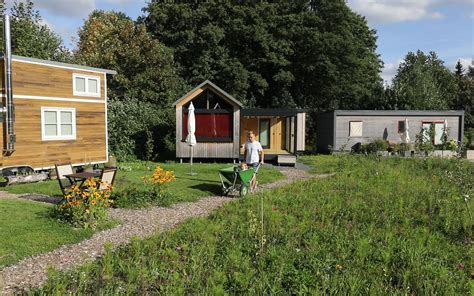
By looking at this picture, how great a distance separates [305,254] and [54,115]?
12821mm

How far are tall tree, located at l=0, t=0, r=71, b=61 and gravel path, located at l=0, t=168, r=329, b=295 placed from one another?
885 inches

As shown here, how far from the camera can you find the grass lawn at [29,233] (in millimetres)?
5689

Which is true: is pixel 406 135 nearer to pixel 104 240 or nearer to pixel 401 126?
pixel 401 126

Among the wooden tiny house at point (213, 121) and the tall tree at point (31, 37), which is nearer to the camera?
the wooden tiny house at point (213, 121)

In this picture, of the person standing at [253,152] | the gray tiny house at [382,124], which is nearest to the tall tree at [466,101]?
the gray tiny house at [382,124]

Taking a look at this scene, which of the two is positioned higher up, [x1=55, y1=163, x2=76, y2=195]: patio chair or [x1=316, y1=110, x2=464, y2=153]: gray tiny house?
[x1=316, y1=110, x2=464, y2=153]: gray tiny house

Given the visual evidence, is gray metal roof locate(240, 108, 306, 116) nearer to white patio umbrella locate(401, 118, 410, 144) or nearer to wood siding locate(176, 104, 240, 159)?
wood siding locate(176, 104, 240, 159)

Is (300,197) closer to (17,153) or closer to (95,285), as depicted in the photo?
(95,285)

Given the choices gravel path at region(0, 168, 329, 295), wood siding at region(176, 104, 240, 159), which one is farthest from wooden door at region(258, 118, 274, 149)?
gravel path at region(0, 168, 329, 295)

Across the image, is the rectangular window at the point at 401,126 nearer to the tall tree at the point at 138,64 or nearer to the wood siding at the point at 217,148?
the wood siding at the point at 217,148

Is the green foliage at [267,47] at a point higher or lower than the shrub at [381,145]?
higher

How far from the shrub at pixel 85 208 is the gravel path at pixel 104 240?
36 cm

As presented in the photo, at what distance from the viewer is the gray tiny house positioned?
85.5ft

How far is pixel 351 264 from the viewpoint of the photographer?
482 centimetres
